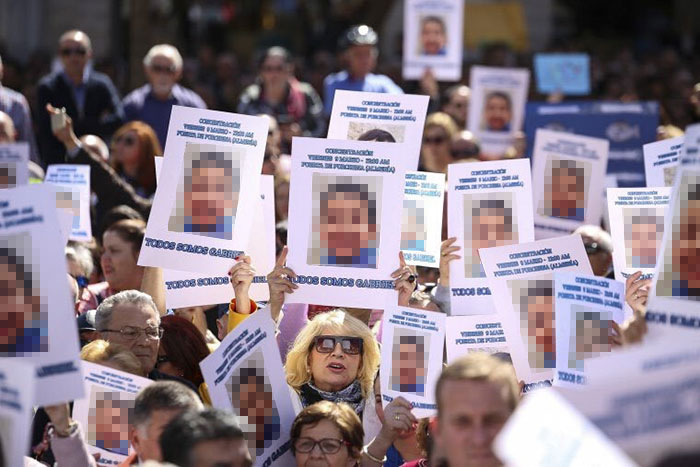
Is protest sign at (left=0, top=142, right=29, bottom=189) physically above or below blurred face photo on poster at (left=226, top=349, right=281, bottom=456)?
above

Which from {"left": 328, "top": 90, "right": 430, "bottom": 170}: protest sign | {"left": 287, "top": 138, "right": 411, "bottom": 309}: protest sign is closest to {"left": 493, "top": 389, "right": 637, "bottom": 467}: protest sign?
{"left": 287, "top": 138, "right": 411, "bottom": 309}: protest sign

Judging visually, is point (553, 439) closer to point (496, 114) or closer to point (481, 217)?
point (481, 217)

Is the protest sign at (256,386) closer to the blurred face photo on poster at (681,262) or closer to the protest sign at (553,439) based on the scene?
the blurred face photo on poster at (681,262)

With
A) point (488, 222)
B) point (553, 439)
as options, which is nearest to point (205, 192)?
point (488, 222)

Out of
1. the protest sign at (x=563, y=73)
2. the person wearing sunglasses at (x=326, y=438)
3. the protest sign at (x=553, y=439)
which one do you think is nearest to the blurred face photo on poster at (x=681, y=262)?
the person wearing sunglasses at (x=326, y=438)

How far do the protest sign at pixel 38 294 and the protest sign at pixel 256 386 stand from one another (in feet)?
2.50

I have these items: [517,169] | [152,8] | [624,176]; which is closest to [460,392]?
[517,169]

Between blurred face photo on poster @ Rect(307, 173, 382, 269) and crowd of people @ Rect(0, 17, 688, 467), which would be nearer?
crowd of people @ Rect(0, 17, 688, 467)

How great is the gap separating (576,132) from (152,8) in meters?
6.12

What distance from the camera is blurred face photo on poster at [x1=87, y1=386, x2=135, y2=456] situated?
16.8 ft

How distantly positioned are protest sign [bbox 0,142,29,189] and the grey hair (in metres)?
0.67

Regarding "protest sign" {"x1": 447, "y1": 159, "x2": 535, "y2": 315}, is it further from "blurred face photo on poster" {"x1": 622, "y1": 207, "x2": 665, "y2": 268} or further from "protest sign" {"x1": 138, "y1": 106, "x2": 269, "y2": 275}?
"protest sign" {"x1": 138, "y1": 106, "x2": 269, "y2": 275}

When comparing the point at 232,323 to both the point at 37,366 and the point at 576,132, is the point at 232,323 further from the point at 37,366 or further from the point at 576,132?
the point at 576,132

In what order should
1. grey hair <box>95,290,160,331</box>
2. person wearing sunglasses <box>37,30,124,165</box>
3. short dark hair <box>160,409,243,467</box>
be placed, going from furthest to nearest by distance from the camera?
person wearing sunglasses <box>37,30,124,165</box>, grey hair <box>95,290,160,331</box>, short dark hair <box>160,409,243,467</box>
